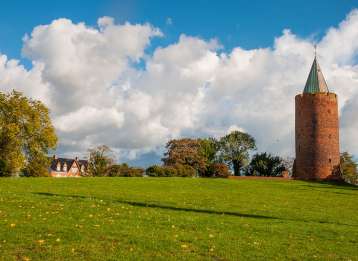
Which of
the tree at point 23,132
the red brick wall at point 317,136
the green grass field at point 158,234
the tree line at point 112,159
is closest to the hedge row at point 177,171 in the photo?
the tree line at point 112,159

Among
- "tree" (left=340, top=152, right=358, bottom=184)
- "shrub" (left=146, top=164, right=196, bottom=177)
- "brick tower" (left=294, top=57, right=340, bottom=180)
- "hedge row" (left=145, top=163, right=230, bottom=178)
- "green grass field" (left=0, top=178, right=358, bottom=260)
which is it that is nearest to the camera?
"green grass field" (left=0, top=178, right=358, bottom=260)

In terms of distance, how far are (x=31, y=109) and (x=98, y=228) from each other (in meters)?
37.7

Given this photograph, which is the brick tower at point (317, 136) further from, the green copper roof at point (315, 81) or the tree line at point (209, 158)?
the tree line at point (209, 158)

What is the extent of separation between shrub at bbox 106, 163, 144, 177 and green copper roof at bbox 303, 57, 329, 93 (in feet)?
86.9

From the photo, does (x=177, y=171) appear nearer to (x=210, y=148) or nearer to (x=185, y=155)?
(x=185, y=155)

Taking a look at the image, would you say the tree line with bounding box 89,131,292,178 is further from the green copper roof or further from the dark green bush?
the green copper roof

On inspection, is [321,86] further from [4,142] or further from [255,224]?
[255,224]

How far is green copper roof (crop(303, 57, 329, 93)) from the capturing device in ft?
214

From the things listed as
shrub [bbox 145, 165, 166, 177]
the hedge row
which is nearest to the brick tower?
the hedge row

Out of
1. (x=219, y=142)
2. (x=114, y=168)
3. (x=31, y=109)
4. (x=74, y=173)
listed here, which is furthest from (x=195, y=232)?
(x=74, y=173)

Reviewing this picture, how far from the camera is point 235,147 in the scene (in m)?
95.4

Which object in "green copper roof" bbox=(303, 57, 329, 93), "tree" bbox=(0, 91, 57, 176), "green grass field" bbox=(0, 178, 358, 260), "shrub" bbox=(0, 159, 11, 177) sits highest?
"green copper roof" bbox=(303, 57, 329, 93)

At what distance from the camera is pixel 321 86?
215 ft

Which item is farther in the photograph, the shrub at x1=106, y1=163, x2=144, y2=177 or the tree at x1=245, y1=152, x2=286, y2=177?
the tree at x1=245, y1=152, x2=286, y2=177
